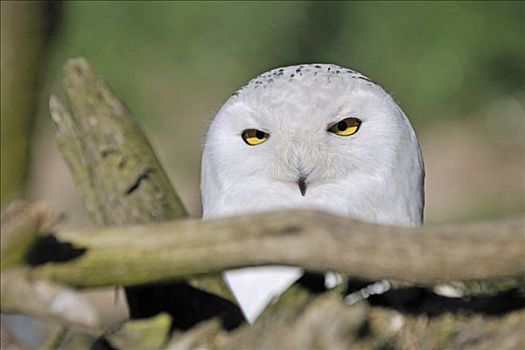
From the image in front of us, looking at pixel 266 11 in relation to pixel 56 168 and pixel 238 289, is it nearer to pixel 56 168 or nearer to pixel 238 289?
pixel 56 168

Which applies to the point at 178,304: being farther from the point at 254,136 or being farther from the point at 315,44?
the point at 315,44

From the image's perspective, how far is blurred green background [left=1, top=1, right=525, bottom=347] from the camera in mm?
4754

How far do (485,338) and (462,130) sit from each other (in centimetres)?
416

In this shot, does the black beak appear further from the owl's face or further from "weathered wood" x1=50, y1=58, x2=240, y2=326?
"weathered wood" x1=50, y1=58, x2=240, y2=326

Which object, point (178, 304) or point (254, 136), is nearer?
point (178, 304)

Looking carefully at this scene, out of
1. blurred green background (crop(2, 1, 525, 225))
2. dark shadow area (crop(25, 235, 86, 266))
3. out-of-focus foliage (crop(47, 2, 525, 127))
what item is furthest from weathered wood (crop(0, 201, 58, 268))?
out-of-focus foliage (crop(47, 2, 525, 127))

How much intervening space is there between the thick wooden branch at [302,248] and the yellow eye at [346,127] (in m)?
0.93

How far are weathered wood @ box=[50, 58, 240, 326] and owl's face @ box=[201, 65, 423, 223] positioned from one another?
190 millimetres

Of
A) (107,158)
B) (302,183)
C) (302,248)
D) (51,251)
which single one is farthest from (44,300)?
(302,183)

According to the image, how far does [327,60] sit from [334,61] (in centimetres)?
4

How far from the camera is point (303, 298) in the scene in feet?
2.88

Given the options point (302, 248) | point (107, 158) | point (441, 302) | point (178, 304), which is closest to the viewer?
point (302, 248)

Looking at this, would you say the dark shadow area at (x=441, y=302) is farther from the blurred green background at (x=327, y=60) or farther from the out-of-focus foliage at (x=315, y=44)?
the out-of-focus foliage at (x=315, y=44)

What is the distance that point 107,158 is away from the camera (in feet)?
5.11
